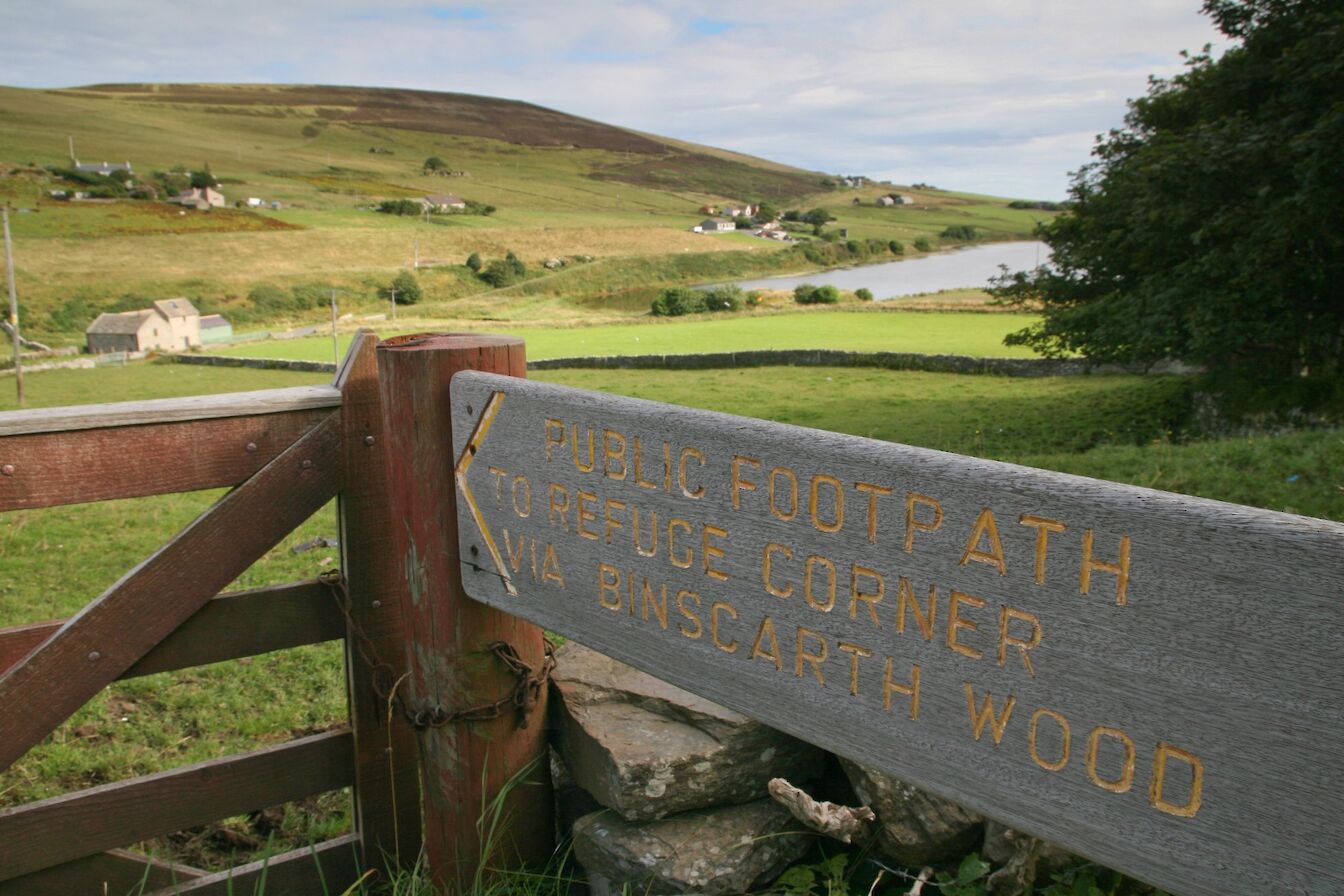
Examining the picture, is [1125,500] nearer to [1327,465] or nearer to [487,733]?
[487,733]

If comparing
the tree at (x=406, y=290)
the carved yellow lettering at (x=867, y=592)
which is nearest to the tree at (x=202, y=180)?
the tree at (x=406, y=290)

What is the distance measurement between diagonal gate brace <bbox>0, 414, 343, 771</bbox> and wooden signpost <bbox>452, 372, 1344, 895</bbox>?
0.82m

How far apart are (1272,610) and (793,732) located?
848 mm

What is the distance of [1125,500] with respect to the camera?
1286mm

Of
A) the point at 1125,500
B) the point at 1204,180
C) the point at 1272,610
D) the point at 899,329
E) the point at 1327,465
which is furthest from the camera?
the point at 899,329

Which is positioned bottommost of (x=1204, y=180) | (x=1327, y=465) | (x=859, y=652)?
(x=1327, y=465)

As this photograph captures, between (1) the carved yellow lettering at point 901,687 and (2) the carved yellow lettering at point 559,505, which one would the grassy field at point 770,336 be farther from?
(1) the carved yellow lettering at point 901,687

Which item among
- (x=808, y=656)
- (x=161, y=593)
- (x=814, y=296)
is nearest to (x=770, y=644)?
(x=808, y=656)

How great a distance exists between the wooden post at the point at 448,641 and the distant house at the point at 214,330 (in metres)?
50.4

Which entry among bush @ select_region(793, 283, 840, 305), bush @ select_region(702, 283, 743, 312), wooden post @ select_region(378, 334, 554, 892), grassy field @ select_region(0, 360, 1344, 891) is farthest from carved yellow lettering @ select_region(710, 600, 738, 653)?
bush @ select_region(793, 283, 840, 305)

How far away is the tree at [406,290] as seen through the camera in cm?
7331

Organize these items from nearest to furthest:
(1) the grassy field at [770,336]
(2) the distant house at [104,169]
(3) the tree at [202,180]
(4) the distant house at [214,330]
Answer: (1) the grassy field at [770,336], (4) the distant house at [214,330], (2) the distant house at [104,169], (3) the tree at [202,180]

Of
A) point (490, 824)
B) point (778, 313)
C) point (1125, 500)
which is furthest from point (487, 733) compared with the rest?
point (778, 313)

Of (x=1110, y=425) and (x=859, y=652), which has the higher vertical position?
(x=859, y=652)
